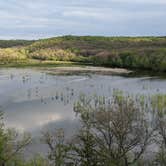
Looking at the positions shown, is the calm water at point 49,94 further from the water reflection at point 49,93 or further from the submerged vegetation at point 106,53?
the submerged vegetation at point 106,53

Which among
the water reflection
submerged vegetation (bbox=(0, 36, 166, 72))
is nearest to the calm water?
the water reflection

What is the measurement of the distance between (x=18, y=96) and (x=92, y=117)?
41772 mm

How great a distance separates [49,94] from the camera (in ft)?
240

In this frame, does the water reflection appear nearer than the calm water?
No

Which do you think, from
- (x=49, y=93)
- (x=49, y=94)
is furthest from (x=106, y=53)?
(x=49, y=94)

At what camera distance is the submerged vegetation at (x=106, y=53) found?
12881 centimetres

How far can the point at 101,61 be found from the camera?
479 ft

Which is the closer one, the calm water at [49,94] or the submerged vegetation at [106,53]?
the calm water at [49,94]

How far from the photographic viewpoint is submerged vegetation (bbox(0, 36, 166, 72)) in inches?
5071

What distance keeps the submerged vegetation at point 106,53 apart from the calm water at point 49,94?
95.2 feet

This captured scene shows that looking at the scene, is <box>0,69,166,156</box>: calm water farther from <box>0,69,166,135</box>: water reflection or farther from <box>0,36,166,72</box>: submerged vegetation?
<box>0,36,166,72</box>: submerged vegetation

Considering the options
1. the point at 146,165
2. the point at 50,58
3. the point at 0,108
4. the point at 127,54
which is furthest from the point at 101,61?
the point at 146,165

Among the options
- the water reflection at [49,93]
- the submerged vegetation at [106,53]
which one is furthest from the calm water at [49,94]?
the submerged vegetation at [106,53]

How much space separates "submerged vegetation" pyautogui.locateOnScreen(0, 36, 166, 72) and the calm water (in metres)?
29.0
